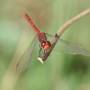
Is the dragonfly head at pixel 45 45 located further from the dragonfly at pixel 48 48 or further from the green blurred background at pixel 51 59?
the green blurred background at pixel 51 59

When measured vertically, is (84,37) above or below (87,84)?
above

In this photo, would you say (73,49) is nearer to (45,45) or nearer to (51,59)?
(45,45)

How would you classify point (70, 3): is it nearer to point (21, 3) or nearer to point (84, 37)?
point (84, 37)

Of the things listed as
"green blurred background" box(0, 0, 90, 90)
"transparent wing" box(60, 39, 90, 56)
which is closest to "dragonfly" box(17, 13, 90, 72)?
"transparent wing" box(60, 39, 90, 56)

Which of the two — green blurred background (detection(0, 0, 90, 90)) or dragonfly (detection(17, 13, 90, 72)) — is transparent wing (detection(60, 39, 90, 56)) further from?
green blurred background (detection(0, 0, 90, 90))

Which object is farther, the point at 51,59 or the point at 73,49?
the point at 51,59

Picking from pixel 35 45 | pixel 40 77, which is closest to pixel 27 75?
pixel 40 77

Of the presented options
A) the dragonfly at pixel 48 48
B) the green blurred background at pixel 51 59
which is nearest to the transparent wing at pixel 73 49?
the dragonfly at pixel 48 48

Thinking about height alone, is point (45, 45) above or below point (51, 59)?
below

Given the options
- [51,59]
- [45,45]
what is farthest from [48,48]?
[51,59]
